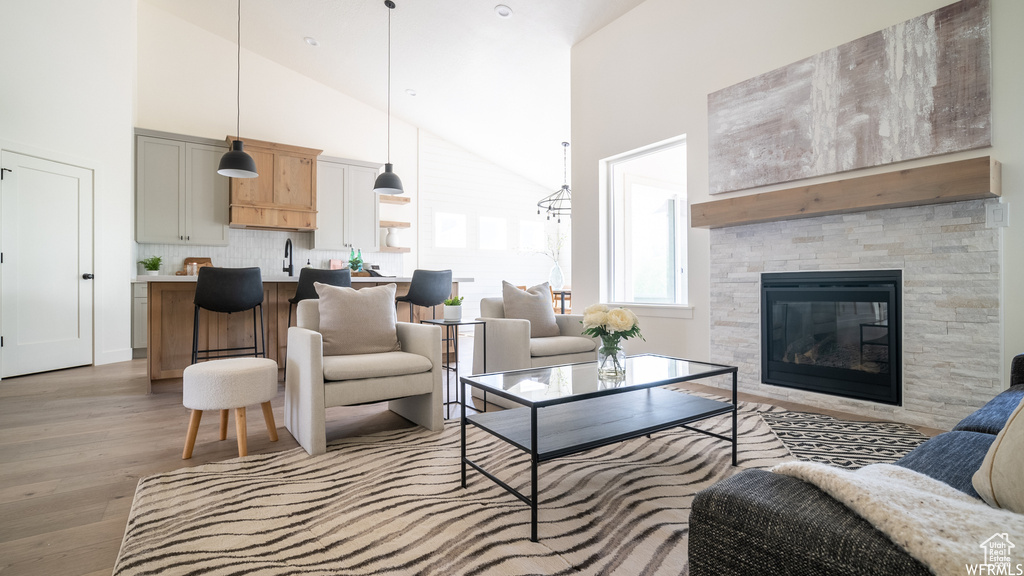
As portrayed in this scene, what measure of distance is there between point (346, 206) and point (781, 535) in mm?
7290

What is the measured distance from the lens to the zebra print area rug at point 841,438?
2346mm

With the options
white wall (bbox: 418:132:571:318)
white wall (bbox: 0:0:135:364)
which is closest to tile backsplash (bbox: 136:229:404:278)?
white wall (bbox: 0:0:135:364)

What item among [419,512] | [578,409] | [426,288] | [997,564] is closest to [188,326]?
[426,288]

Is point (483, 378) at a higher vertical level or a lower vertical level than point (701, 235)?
→ lower

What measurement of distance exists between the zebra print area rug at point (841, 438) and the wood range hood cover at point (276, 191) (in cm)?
616

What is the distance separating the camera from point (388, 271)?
790 centimetres

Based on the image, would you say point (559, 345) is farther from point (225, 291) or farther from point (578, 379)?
point (225, 291)

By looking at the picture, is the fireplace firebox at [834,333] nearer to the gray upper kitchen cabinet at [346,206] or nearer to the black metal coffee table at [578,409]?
the black metal coffee table at [578,409]

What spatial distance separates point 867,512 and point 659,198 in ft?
14.9

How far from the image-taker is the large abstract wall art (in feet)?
8.80

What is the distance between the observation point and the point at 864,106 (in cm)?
307

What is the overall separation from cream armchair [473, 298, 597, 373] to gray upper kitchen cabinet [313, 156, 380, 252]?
4.05m

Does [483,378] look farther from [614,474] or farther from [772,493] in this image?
[772,493]

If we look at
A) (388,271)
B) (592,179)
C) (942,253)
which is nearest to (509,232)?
(388,271)
